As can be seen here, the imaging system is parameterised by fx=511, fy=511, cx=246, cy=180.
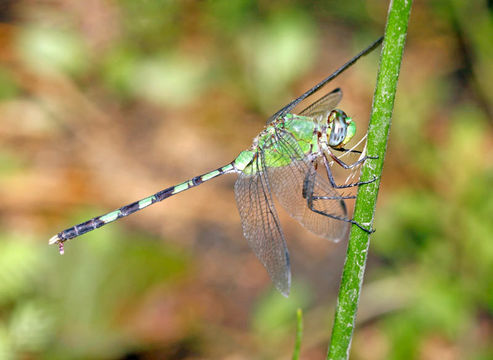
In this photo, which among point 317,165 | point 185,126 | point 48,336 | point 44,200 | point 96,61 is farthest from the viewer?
point 96,61

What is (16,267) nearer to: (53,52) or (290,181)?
(290,181)

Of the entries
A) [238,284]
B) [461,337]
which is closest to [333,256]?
[238,284]

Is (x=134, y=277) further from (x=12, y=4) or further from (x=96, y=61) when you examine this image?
(x=12, y=4)

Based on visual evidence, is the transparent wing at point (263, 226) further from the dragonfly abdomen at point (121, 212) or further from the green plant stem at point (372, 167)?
the green plant stem at point (372, 167)

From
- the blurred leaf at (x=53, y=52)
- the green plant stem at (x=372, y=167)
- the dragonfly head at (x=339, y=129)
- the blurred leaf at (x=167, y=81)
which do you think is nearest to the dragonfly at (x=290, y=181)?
the dragonfly head at (x=339, y=129)

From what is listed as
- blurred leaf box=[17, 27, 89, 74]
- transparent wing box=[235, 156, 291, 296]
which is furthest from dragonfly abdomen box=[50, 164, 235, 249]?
blurred leaf box=[17, 27, 89, 74]

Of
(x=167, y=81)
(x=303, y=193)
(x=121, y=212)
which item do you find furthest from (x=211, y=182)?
(x=303, y=193)
